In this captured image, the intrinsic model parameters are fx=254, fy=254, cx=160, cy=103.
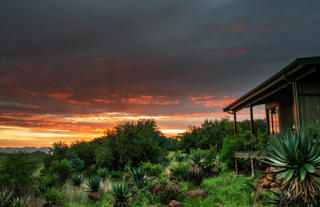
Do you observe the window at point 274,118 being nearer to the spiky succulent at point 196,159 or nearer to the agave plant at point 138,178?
the spiky succulent at point 196,159

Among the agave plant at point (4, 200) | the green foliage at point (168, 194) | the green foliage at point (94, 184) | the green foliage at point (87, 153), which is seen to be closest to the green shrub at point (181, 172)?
the green foliage at point (168, 194)

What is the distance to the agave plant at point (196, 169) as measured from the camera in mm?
11484

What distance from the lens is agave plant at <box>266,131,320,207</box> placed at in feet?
18.6

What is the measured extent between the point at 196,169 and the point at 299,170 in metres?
6.11

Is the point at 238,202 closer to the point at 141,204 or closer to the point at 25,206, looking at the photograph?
the point at 141,204

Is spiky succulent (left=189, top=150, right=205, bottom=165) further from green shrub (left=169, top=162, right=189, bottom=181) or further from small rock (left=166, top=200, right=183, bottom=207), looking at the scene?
small rock (left=166, top=200, right=183, bottom=207)

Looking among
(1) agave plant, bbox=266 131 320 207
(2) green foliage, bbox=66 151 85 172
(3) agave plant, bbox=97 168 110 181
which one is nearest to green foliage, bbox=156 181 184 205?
(1) agave plant, bbox=266 131 320 207

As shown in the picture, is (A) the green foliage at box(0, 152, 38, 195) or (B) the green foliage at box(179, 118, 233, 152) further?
(B) the green foliage at box(179, 118, 233, 152)

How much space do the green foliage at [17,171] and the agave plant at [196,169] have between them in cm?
781

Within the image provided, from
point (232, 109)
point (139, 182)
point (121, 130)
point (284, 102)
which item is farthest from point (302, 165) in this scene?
point (121, 130)

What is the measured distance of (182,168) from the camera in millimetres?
13109

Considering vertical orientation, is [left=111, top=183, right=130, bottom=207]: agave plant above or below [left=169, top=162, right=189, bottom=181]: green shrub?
below

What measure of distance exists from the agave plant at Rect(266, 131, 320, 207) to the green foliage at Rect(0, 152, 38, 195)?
36.4 ft

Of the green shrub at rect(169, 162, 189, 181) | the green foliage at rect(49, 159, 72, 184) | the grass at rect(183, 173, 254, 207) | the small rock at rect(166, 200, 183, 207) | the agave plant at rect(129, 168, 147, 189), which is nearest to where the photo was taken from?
the grass at rect(183, 173, 254, 207)
